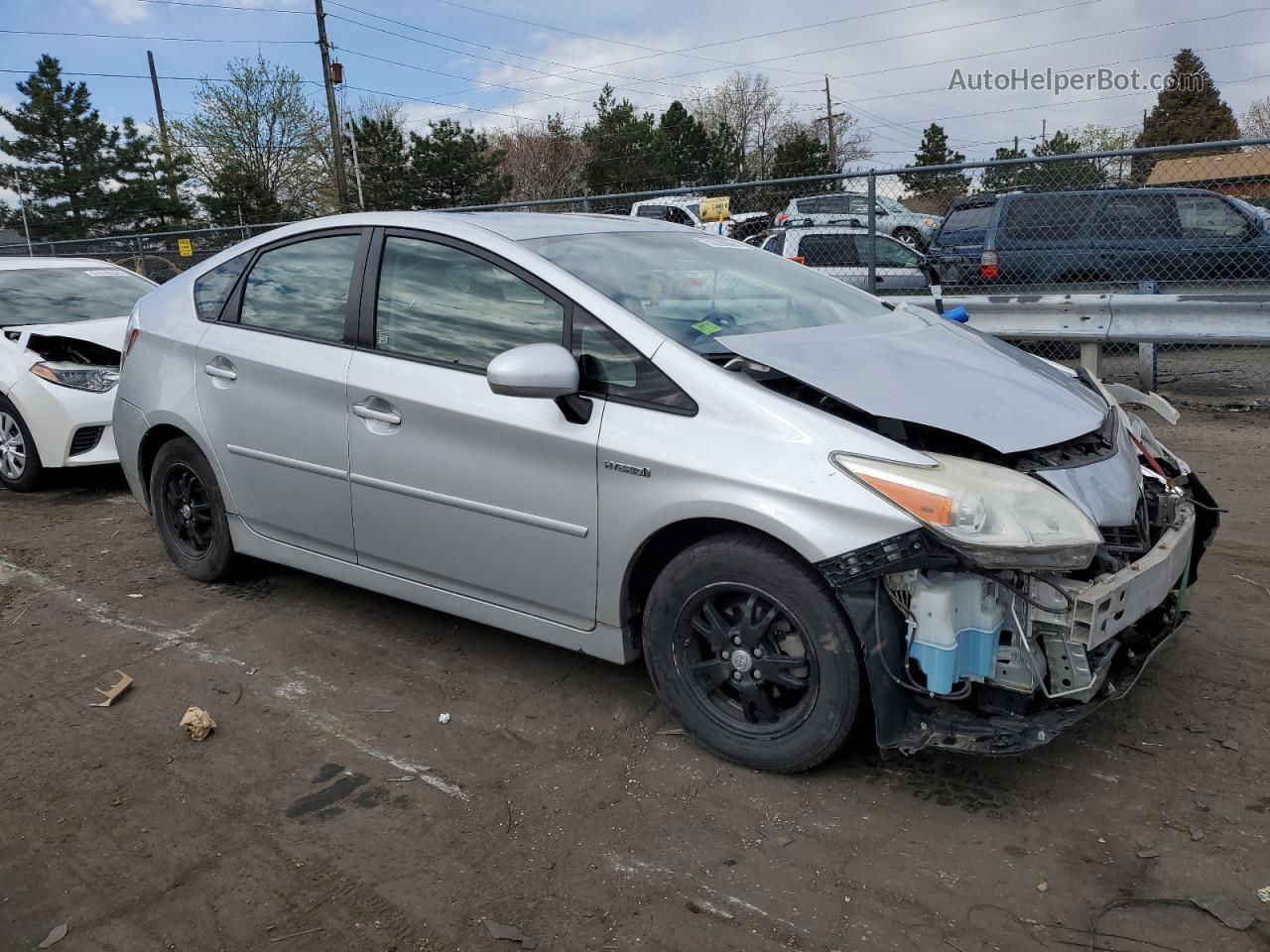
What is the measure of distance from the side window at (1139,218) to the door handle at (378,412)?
8062mm

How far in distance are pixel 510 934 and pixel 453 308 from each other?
213 cm

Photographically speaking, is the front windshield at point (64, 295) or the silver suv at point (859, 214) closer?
the front windshield at point (64, 295)

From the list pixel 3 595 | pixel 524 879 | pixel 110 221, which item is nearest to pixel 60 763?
pixel 524 879

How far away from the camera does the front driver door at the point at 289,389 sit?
393 centimetres

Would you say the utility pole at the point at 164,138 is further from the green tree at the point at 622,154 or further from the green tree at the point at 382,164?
the green tree at the point at 622,154

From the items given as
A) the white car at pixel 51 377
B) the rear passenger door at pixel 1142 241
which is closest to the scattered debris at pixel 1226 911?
the white car at pixel 51 377

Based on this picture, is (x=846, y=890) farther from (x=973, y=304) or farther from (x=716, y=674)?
(x=973, y=304)

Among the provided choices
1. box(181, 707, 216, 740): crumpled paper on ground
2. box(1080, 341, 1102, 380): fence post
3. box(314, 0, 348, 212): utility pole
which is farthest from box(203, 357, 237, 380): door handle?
box(314, 0, 348, 212): utility pole

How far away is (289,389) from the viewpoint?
4.04m

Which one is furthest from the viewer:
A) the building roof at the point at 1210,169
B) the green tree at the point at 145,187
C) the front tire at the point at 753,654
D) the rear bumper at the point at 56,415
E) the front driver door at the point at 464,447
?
the green tree at the point at 145,187

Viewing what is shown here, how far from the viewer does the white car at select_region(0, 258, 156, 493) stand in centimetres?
666

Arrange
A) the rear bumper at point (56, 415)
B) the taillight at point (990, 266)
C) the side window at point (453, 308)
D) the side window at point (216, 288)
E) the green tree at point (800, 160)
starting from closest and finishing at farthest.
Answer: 1. the side window at point (453, 308)
2. the side window at point (216, 288)
3. the rear bumper at point (56, 415)
4. the taillight at point (990, 266)
5. the green tree at point (800, 160)

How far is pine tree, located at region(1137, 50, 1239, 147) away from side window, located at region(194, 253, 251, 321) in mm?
47327

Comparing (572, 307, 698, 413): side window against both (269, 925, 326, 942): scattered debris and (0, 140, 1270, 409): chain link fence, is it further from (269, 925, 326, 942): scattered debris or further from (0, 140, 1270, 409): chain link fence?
(0, 140, 1270, 409): chain link fence
